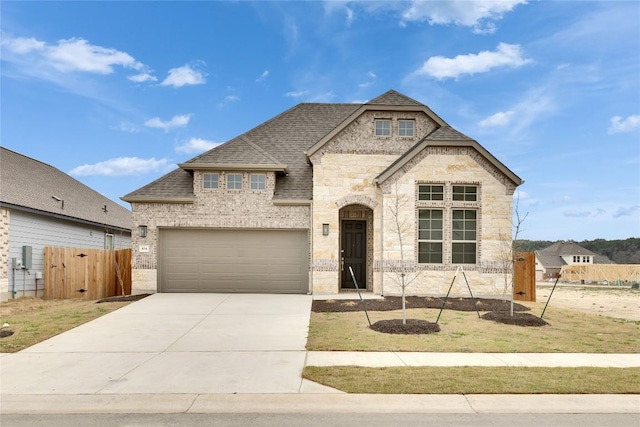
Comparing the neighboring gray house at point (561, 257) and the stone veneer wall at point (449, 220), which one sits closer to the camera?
the stone veneer wall at point (449, 220)

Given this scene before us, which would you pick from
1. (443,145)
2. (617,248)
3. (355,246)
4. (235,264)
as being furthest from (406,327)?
(617,248)

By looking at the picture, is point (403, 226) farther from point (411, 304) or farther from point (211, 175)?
point (211, 175)

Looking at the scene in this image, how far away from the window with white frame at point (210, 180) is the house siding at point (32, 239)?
23.0 feet

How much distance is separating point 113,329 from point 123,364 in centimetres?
345

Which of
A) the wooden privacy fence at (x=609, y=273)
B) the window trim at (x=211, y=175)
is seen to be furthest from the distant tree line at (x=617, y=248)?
the window trim at (x=211, y=175)

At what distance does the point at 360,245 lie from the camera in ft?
59.8

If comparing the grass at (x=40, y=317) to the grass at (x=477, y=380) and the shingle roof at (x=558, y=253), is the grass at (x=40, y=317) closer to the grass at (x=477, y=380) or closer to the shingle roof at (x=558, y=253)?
the grass at (x=477, y=380)

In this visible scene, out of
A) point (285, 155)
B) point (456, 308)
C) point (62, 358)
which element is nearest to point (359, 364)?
point (62, 358)

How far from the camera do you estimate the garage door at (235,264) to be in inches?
688

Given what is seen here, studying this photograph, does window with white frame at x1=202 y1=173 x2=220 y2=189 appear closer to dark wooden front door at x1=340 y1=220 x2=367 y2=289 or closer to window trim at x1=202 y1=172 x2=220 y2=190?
window trim at x1=202 y1=172 x2=220 y2=190

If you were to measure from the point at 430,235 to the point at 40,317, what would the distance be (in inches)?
495

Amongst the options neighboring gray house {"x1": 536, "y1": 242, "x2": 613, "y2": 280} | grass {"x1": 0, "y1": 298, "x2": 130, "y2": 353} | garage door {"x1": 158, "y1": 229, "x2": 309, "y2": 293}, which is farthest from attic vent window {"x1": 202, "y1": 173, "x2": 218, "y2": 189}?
neighboring gray house {"x1": 536, "y1": 242, "x2": 613, "y2": 280}

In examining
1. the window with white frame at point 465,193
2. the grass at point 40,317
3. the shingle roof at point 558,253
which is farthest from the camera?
the shingle roof at point 558,253

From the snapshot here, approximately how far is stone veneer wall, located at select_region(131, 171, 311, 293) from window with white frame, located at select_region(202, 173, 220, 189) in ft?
1.13
